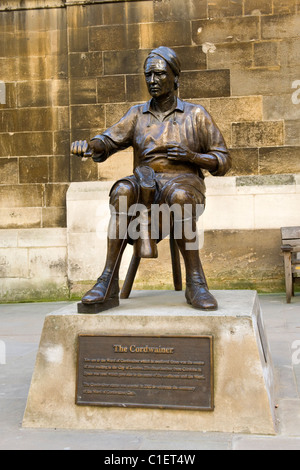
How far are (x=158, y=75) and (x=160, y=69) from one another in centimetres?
5

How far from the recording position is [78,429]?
10.1 ft

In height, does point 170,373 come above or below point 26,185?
below

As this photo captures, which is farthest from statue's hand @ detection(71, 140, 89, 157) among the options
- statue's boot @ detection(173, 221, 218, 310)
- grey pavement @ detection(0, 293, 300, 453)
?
grey pavement @ detection(0, 293, 300, 453)

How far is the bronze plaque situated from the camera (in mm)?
2996

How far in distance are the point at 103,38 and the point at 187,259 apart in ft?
17.3

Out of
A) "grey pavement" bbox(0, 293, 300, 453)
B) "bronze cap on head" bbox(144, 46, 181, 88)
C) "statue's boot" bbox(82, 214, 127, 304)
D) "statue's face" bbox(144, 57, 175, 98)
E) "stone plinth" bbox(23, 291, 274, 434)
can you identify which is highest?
"bronze cap on head" bbox(144, 46, 181, 88)

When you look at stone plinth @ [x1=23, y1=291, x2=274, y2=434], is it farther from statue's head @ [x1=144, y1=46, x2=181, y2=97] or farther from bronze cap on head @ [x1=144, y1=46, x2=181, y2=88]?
bronze cap on head @ [x1=144, y1=46, x2=181, y2=88]

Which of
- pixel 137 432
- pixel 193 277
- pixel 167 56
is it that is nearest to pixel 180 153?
pixel 167 56

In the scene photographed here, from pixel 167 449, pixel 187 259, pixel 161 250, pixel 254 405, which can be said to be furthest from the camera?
pixel 161 250

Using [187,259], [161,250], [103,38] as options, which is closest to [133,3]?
[103,38]

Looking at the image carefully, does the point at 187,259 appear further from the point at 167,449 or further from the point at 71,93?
the point at 71,93

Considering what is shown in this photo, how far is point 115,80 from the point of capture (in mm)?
7922

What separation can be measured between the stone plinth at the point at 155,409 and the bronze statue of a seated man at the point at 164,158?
20 centimetres

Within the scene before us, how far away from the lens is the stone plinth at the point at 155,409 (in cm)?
295
